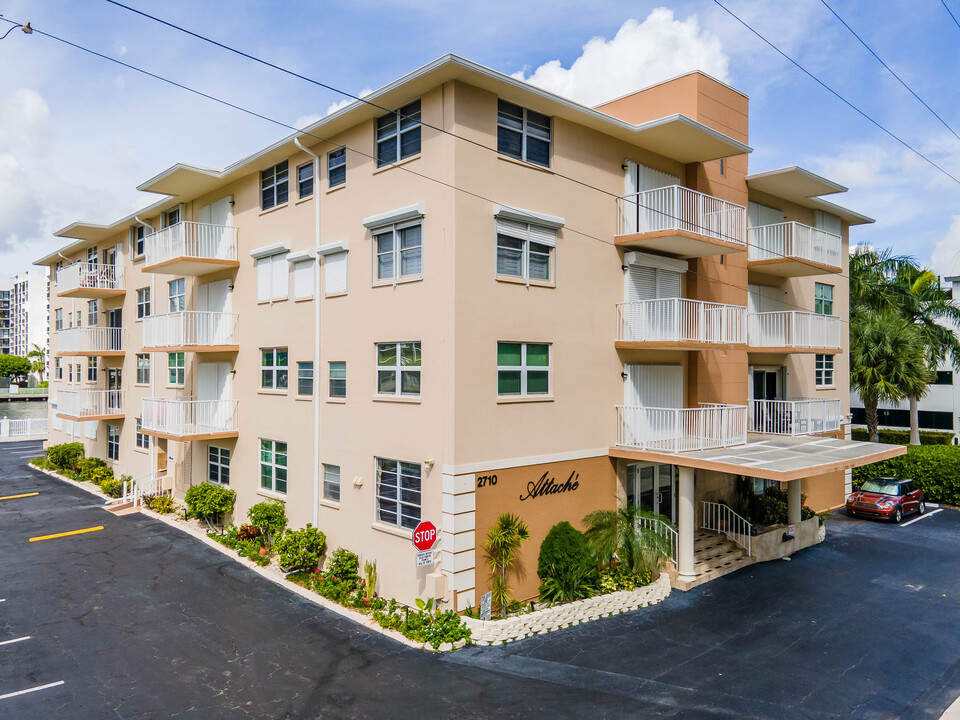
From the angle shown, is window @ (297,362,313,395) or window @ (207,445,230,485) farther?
window @ (207,445,230,485)

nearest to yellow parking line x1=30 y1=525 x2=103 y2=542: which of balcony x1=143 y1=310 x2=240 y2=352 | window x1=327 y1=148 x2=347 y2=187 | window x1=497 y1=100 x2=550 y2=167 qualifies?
balcony x1=143 y1=310 x2=240 y2=352

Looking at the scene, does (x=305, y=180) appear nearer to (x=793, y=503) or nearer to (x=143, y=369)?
(x=143, y=369)

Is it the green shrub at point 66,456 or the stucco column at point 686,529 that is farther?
the green shrub at point 66,456

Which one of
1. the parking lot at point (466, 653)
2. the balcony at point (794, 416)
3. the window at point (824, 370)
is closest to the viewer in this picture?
the parking lot at point (466, 653)

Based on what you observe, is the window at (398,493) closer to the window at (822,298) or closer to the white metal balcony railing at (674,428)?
the white metal balcony railing at (674,428)

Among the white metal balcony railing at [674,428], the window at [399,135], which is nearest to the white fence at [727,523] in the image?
the white metal balcony railing at [674,428]

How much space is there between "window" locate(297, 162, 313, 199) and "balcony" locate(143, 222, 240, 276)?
3.92m

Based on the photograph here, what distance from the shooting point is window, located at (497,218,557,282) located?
553 inches

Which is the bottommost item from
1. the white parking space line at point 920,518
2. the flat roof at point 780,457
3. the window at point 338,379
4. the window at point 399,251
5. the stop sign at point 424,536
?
the white parking space line at point 920,518

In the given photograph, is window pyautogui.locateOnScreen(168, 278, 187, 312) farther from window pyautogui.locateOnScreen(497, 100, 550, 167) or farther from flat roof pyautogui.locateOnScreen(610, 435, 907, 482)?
flat roof pyautogui.locateOnScreen(610, 435, 907, 482)

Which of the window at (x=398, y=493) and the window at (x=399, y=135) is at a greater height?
the window at (x=399, y=135)

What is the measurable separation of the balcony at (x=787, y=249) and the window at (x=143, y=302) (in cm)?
2335

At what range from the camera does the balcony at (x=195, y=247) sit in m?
20.0

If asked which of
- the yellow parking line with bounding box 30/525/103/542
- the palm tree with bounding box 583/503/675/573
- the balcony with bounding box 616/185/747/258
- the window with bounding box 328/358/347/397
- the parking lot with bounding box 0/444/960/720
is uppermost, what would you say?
the balcony with bounding box 616/185/747/258
